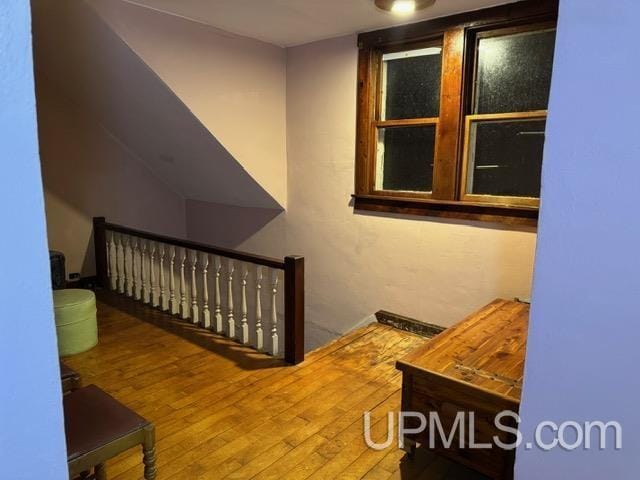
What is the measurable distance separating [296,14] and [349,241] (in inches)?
68.3

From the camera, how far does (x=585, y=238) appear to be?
83cm

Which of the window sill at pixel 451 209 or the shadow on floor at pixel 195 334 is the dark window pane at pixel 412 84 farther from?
the shadow on floor at pixel 195 334

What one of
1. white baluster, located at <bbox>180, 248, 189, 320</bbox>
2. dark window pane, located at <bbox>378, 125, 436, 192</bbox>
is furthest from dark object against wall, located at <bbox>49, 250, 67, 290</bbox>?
dark window pane, located at <bbox>378, 125, 436, 192</bbox>

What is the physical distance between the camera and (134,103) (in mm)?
3627

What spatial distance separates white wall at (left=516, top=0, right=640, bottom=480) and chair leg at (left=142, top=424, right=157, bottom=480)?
1.27 meters

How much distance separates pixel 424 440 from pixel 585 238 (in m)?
1.46

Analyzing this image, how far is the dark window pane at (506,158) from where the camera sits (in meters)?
2.78

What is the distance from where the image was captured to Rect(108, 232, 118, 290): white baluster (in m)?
4.35

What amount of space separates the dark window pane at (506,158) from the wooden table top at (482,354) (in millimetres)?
835

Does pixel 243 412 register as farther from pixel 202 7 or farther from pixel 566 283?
pixel 202 7

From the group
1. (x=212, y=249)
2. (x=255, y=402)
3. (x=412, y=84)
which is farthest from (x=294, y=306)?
(x=412, y=84)

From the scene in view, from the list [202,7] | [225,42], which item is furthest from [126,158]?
[202,7]

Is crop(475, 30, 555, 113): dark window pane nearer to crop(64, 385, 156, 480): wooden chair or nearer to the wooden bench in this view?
Result: the wooden bench

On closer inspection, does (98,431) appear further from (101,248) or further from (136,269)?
(101,248)
